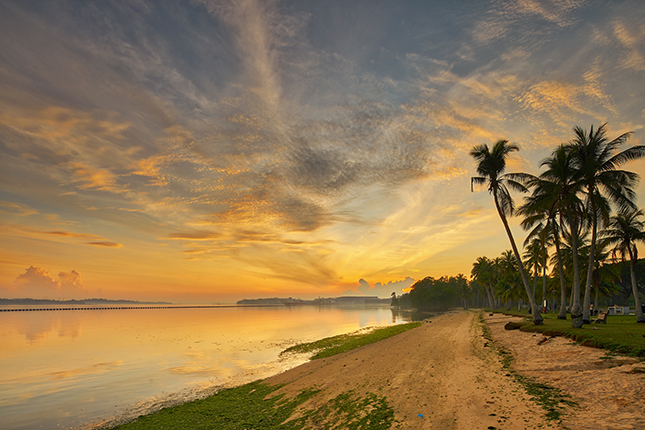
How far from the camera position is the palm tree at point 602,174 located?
27625mm

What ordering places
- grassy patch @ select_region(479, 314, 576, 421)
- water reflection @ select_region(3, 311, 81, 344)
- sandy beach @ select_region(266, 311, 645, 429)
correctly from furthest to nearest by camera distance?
water reflection @ select_region(3, 311, 81, 344) → grassy patch @ select_region(479, 314, 576, 421) → sandy beach @ select_region(266, 311, 645, 429)

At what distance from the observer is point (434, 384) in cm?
1467

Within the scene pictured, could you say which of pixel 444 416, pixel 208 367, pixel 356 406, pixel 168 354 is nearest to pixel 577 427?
pixel 444 416

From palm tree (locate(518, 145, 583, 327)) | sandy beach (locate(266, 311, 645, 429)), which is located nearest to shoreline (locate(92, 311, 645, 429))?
sandy beach (locate(266, 311, 645, 429))

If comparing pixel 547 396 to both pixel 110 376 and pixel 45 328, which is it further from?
pixel 45 328

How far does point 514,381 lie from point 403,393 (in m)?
4.95

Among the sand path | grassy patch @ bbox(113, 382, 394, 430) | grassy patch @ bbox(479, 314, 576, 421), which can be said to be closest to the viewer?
grassy patch @ bbox(479, 314, 576, 421)

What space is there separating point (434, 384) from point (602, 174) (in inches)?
1084

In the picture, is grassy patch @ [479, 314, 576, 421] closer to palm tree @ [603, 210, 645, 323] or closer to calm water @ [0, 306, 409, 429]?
calm water @ [0, 306, 409, 429]

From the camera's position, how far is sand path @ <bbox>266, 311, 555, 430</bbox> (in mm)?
10406

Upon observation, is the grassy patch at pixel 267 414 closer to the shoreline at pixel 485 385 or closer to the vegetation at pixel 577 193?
the shoreline at pixel 485 385

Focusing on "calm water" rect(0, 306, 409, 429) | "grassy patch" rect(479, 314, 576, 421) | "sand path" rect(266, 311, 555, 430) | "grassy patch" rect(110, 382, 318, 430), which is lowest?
"calm water" rect(0, 306, 409, 429)

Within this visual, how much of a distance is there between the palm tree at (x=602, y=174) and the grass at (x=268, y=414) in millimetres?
27155

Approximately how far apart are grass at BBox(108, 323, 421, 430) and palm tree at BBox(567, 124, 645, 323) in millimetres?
27155
